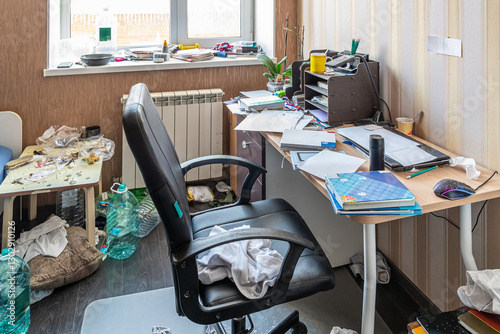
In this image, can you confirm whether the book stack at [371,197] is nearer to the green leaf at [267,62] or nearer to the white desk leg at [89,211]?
the white desk leg at [89,211]

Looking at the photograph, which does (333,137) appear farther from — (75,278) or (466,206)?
(75,278)

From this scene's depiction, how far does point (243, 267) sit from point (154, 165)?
1.34 ft

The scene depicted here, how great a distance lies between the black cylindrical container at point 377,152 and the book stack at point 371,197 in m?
0.11

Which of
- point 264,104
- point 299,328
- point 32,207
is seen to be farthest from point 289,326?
point 32,207

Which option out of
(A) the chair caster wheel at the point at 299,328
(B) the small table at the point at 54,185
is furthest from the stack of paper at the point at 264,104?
(A) the chair caster wheel at the point at 299,328

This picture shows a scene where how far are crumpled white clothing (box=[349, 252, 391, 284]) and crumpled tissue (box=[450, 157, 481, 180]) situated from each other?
748 mm

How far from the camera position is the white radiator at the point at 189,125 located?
2924 mm

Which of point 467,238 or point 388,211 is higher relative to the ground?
point 388,211

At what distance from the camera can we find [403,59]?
6.17ft

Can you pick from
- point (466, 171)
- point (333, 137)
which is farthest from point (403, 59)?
point (466, 171)

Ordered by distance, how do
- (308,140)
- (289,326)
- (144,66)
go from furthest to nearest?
(144,66)
(308,140)
(289,326)

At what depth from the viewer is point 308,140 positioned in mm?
1789

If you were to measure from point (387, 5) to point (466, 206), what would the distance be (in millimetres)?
1056

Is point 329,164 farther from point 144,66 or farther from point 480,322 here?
point 144,66
